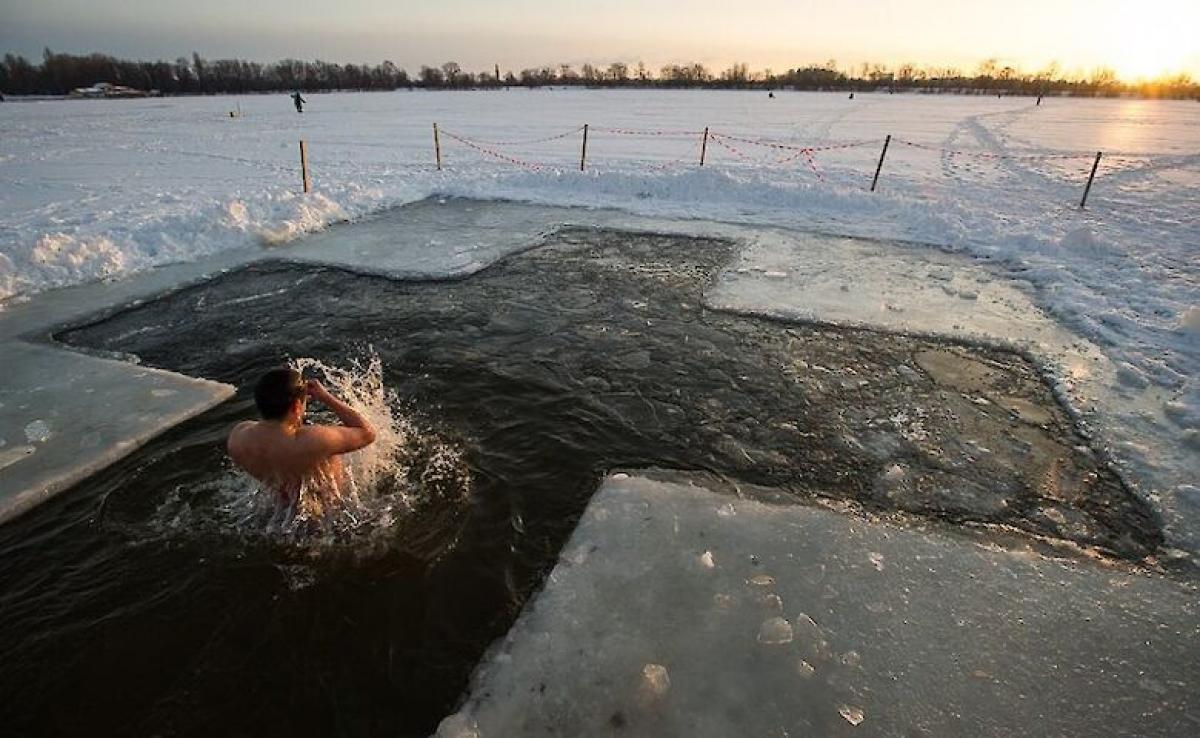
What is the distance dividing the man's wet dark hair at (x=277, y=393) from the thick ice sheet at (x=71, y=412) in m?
1.96

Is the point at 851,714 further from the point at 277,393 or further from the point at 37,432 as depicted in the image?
the point at 37,432

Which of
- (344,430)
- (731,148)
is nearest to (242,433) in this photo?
(344,430)

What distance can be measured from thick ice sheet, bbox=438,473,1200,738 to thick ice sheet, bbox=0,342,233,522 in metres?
3.31

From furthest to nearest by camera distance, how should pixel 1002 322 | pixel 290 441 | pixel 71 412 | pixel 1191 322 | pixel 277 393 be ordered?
pixel 1002 322 < pixel 1191 322 < pixel 71 412 < pixel 290 441 < pixel 277 393

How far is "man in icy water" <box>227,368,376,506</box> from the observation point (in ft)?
10.8

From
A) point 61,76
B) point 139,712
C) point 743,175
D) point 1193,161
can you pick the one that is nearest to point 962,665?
point 139,712

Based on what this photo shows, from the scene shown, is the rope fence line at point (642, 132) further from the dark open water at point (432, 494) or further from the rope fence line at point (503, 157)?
the dark open water at point (432, 494)

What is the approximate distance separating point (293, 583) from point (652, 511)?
2037 millimetres

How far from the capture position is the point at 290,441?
3379mm

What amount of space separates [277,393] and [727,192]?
42.2 feet

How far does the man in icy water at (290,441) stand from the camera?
10.8 ft

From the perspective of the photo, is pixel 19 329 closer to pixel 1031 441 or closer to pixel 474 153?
pixel 1031 441

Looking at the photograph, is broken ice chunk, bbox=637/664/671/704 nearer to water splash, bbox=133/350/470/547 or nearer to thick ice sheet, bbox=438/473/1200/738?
thick ice sheet, bbox=438/473/1200/738

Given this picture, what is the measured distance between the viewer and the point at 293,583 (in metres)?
3.34
